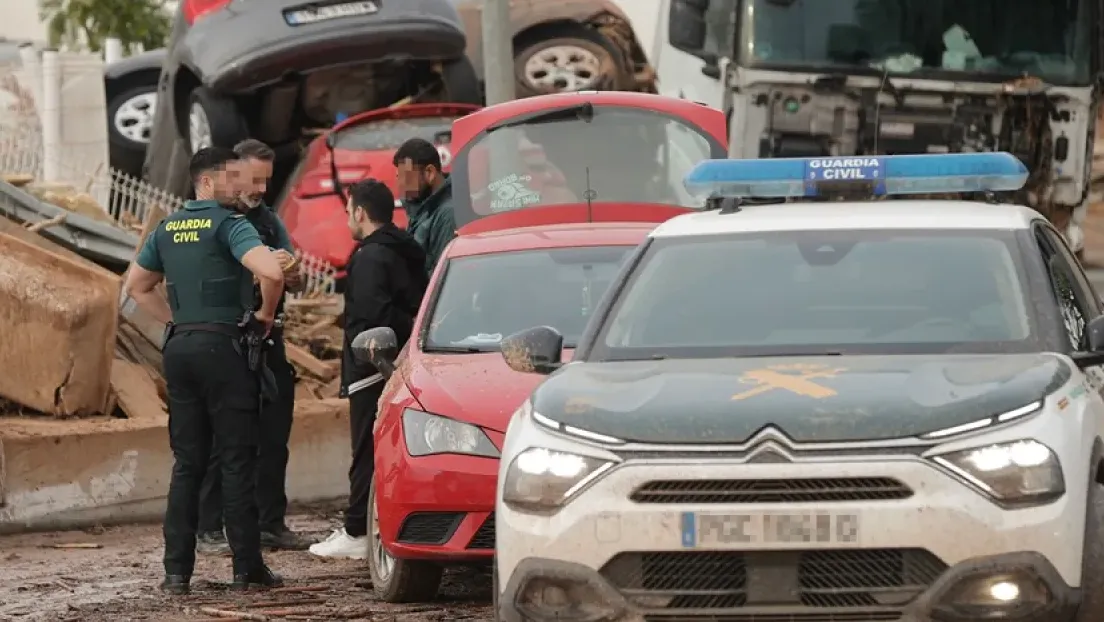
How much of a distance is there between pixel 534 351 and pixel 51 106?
1291 centimetres

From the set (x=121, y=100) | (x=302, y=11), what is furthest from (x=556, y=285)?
(x=121, y=100)

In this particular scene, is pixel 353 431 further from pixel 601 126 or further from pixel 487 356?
pixel 601 126

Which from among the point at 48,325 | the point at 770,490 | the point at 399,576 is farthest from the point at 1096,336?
the point at 48,325

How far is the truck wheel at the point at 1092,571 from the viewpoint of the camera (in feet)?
20.4

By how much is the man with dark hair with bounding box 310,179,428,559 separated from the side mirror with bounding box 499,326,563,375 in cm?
292

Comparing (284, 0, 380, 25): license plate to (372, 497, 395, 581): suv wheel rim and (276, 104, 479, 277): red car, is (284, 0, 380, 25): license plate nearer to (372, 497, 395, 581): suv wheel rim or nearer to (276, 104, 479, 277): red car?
(276, 104, 479, 277): red car

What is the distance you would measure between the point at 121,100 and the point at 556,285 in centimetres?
1317

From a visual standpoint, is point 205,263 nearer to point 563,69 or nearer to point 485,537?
point 485,537

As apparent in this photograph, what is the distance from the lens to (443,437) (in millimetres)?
8812

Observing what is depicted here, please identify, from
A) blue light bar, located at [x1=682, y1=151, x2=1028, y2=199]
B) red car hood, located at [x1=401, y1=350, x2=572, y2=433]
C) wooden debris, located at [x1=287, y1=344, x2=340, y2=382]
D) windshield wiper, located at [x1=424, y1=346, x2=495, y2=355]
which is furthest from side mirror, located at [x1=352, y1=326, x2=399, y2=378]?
wooden debris, located at [x1=287, y1=344, x2=340, y2=382]

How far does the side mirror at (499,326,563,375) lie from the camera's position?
24.3 feet

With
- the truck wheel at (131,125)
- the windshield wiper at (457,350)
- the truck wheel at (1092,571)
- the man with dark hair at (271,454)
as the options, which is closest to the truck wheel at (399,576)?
the windshield wiper at (457,350)

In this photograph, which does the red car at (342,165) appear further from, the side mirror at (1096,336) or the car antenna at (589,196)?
the side mirror at (1096,336)

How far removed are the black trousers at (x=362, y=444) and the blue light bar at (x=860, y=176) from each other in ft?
8.67
